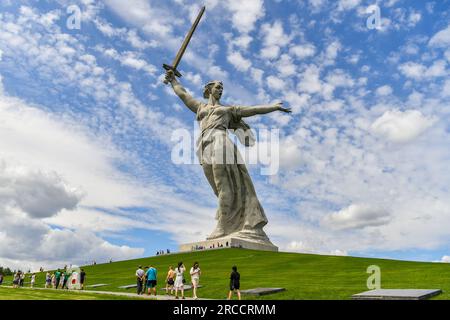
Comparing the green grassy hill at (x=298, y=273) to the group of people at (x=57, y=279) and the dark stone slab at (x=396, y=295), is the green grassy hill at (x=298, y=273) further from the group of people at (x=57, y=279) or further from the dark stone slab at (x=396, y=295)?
the group of people at (x=57, y=279)

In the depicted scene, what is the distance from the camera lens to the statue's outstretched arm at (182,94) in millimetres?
45312

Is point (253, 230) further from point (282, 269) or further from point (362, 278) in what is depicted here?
point (362, 278)

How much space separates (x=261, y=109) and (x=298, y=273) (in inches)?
644

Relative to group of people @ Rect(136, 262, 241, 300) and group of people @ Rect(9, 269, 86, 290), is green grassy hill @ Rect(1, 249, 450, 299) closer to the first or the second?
group of people @ Rect(136, 262, 241, 300)

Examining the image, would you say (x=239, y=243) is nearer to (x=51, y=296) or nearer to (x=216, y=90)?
(x=216, y=90)

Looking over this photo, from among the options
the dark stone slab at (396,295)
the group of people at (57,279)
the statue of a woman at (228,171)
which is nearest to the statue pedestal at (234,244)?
the statue of a woman at (228,171)

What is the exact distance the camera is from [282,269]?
2998 cm

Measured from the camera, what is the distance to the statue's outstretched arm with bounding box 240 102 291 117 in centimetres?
3769

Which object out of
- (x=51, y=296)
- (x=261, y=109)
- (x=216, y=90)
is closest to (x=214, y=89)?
(x=216, y=90)

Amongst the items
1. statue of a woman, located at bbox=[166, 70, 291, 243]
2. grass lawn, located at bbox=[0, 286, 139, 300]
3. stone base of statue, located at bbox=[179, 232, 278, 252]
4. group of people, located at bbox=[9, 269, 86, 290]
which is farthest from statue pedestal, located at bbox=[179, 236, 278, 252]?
grass lawn, located at bbox=[0, 286, 139, 300]

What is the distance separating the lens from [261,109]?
39.6 m

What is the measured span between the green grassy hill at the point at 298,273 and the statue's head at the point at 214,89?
14.6 m

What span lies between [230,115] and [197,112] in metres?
3.67
